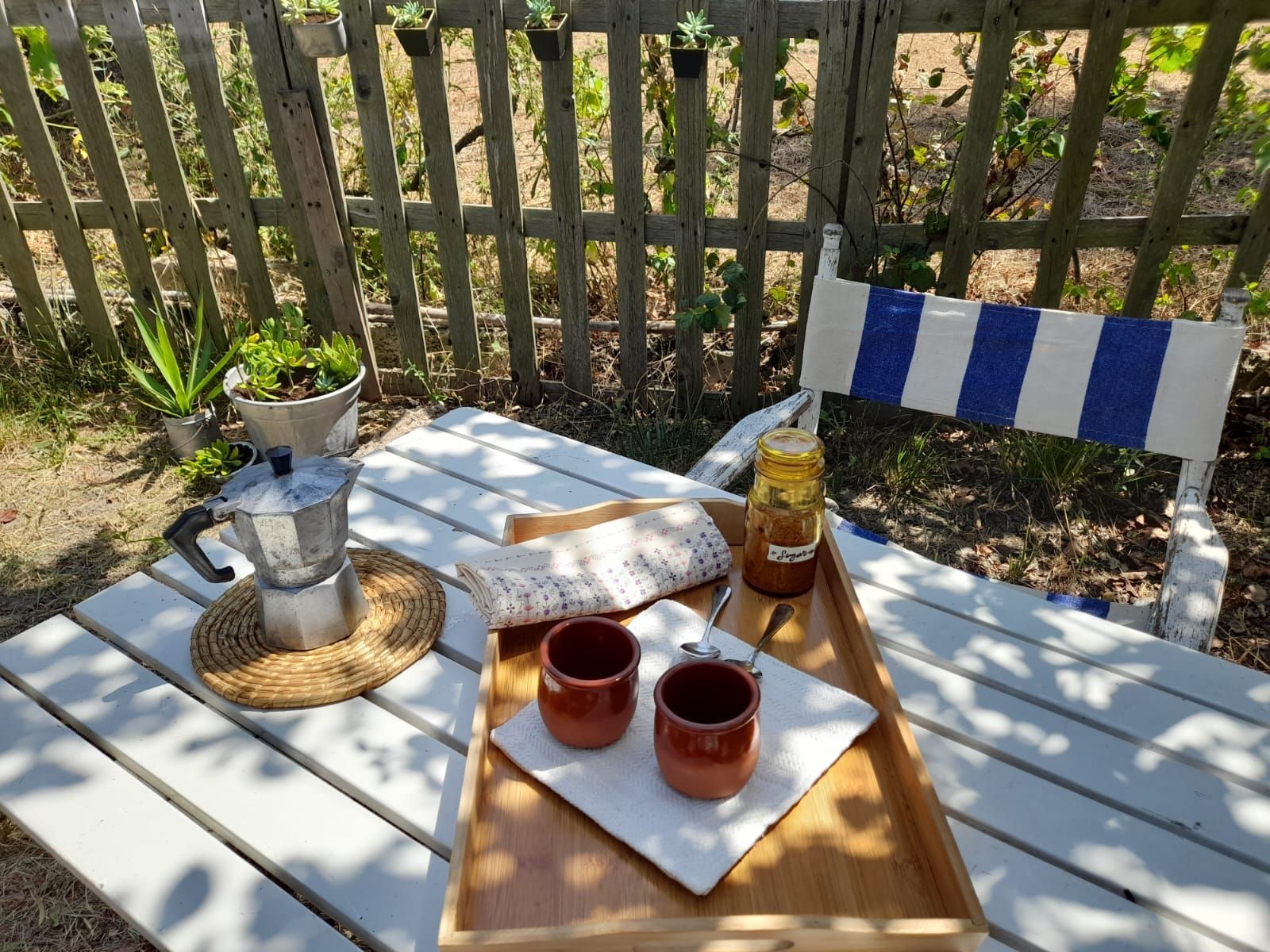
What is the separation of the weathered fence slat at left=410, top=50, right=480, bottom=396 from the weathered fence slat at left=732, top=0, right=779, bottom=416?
3.17 feet

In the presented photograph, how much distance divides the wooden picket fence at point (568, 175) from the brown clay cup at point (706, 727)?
7.10ft

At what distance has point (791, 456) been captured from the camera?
1277 millimetres

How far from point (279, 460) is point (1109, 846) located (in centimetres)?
116

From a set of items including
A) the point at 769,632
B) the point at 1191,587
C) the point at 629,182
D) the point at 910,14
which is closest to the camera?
the point at 769,632

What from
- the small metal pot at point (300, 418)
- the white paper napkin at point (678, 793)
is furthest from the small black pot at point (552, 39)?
the white paper napkin at point (678, 793)

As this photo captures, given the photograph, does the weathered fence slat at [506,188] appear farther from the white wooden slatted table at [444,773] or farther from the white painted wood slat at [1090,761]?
the white painted wood slat at [1090,761]

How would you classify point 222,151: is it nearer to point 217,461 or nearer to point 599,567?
point 217,461

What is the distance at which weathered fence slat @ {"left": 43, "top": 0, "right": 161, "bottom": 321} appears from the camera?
3023 mm

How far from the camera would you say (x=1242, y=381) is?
3160 mm

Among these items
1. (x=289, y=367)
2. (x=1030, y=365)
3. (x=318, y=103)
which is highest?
(x=318, y=103)

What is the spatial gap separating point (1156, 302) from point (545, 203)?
2771 mm

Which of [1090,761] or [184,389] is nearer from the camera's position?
[1090,761]

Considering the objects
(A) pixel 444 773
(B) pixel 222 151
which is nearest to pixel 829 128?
(B) pixel 222 151

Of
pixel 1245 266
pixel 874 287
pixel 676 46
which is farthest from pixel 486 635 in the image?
pixel 1245 266
